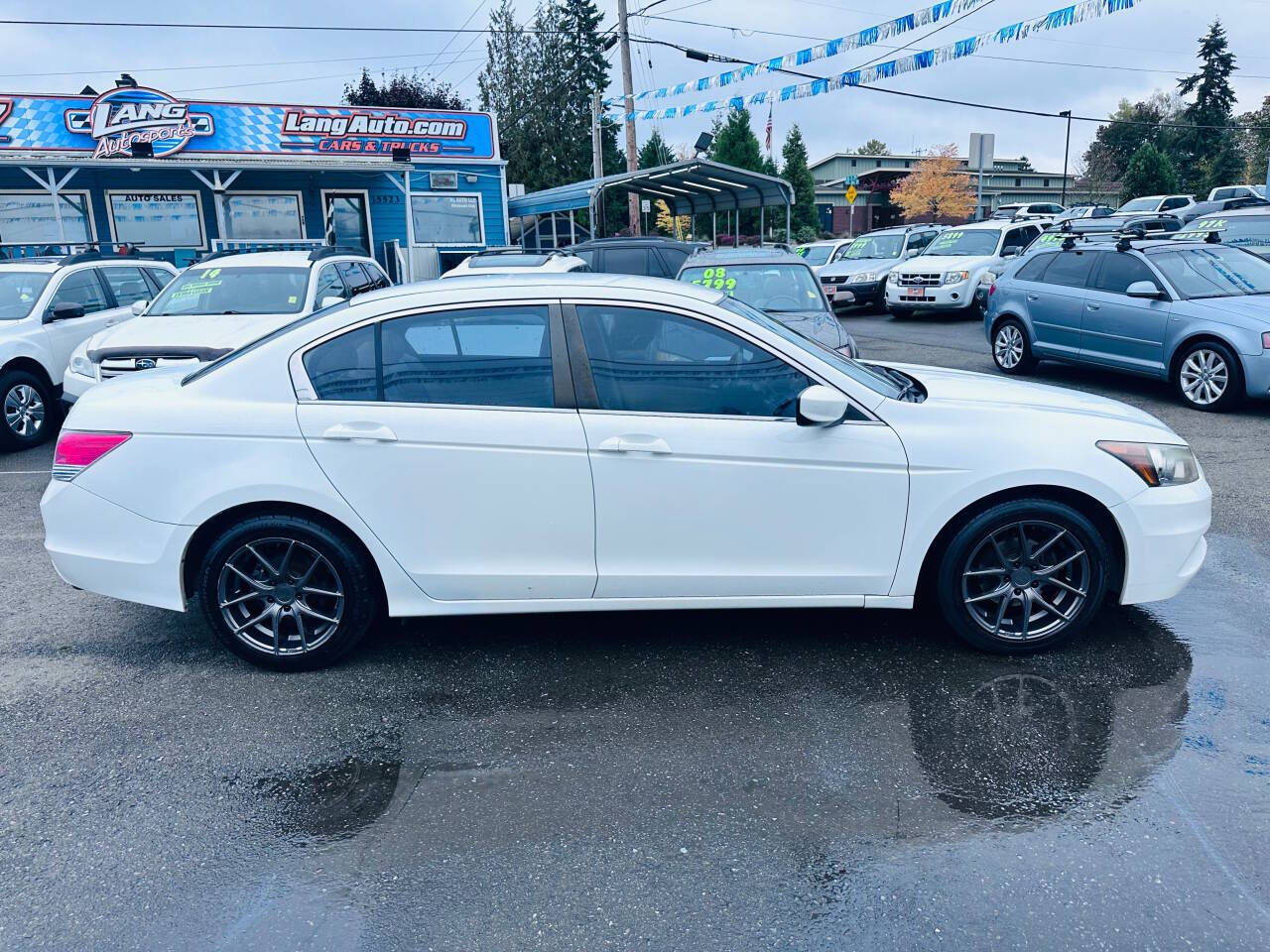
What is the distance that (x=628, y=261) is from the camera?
52.3 feet

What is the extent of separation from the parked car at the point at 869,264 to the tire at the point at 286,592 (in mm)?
15514

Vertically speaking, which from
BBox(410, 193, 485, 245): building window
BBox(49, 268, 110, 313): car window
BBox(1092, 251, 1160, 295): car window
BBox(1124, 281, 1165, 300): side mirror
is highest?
BBox(410, 193, 485, 245): building window

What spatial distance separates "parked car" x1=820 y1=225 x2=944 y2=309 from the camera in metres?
19.9

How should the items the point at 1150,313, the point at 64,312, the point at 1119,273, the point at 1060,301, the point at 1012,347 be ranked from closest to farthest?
the point at 64,312
the point at 1150,313
the point at 1119,273
the point at 1060,301
the point at 1012,347

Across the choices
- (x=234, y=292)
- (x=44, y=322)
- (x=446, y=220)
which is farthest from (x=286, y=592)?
(x=446, y=220)

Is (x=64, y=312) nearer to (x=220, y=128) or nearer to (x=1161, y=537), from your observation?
(x=1161, y=537)

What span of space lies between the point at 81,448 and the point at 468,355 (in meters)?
1.72

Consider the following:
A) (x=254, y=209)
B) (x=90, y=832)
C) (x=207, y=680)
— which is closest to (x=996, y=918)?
(x=90, y=832)

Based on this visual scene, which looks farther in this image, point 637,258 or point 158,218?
point 158,218

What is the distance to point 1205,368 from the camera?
939 cm

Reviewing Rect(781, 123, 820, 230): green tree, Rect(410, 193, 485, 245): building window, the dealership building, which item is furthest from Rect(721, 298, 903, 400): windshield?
Rect(781, 123, 820, 230): green tree

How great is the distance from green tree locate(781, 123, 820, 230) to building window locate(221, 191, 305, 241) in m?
42.5

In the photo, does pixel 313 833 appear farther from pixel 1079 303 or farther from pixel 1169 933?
pixel 1079 303

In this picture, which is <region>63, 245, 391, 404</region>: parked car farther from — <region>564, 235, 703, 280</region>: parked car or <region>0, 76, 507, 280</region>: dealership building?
<region>0, 76, 507, 280</region>: dealership building
